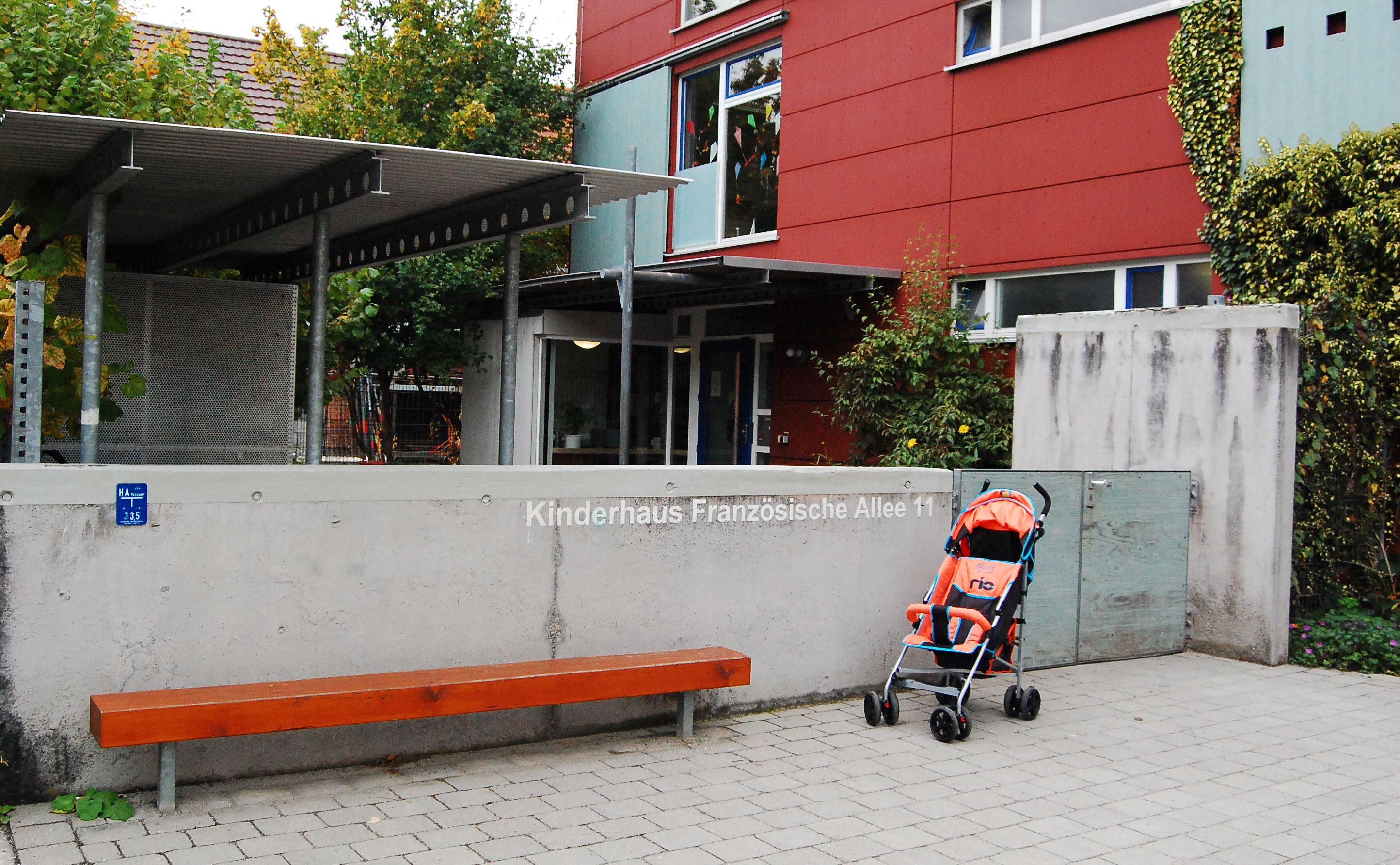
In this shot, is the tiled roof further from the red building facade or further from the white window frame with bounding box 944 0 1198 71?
the white window frame with bounding box 944 0 1198 71

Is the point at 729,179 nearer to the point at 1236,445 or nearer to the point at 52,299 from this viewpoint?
the point at 1236,445

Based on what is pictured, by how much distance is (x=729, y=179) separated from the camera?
52.0 ft

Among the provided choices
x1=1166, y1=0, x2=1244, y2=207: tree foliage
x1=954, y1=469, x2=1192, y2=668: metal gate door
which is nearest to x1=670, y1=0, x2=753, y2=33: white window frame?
x1=1166, y1=0, x2=1244, y2=207: tree foliage

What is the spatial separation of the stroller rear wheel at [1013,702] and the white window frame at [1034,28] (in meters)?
6.98

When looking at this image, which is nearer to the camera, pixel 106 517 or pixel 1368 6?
pixel 106 517

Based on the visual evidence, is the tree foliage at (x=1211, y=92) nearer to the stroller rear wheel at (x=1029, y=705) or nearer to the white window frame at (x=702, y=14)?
the stroller rear wheel at (x=1029, y=705)

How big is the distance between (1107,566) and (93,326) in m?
6.58

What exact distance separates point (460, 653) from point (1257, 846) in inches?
143

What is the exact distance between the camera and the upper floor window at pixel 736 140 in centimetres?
1537

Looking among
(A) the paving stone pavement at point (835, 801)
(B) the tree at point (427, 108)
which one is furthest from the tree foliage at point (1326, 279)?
(B) the tree at point (427, 108)

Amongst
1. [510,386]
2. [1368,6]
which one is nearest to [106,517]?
[510,386]

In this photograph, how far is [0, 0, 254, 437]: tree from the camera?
6738 mm

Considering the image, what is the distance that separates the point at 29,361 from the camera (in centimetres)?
561

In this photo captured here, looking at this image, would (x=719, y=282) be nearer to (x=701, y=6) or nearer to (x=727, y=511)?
(x=701, y=6)
